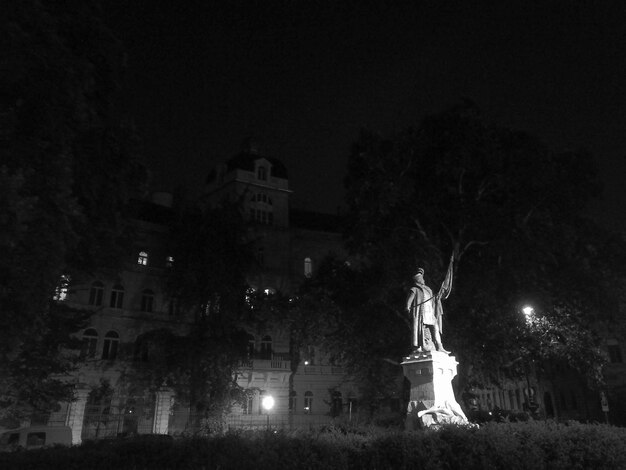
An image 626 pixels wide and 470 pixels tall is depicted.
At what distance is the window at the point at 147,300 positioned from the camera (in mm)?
34219

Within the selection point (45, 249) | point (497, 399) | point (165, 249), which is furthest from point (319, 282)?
point (497, 399)

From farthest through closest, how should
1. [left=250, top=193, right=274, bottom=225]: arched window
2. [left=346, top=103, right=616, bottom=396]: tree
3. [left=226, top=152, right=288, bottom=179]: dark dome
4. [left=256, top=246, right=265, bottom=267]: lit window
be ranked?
1. [left=226, top=152, right=288, bottom=179]: dark dome
2. [left=250, top=193, right=274, bottom=225]: arched window
3. [left=256, top=246, right=265, bottom=267]: lit window
4. [left=346, top=103, right=616, bottom=396]: tree

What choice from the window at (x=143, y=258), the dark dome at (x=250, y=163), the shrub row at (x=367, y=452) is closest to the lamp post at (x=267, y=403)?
the window at (x=143, y=258)

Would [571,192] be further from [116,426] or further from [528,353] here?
[116,426]

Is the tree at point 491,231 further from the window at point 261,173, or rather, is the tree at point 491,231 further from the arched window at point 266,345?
the window at point 261,173

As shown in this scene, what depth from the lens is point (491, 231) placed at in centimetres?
2108

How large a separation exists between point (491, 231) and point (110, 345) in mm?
24227

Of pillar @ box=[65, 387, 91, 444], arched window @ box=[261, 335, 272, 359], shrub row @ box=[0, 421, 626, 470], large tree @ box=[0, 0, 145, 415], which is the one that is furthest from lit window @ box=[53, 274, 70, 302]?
arched window @ box=[261, 335, 272, 359]

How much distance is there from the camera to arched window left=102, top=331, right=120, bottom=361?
31.6m

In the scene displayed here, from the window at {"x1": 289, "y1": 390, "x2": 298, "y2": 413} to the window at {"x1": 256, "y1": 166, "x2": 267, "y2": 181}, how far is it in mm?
16648

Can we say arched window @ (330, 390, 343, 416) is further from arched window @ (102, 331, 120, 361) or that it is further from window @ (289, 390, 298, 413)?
arched window @ (102, 331, 120, 361)

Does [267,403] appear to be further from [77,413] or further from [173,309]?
[77,413]

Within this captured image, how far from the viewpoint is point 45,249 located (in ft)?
39.4

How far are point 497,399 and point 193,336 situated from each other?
28178mm
